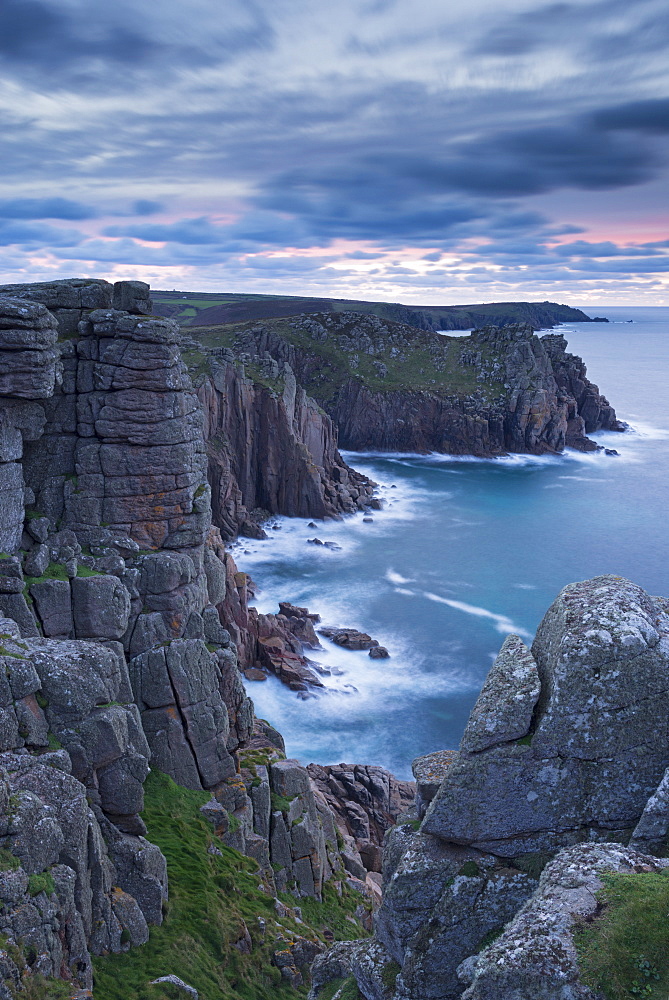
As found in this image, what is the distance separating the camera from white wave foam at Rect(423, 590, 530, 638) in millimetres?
81125

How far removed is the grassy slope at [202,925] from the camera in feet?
67.1

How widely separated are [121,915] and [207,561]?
66.8ft

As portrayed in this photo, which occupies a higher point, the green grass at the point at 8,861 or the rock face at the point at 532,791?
the rock face at the point at 532,791

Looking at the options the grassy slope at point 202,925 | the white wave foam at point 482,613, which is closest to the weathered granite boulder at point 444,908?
the grassy slope at point 202,925

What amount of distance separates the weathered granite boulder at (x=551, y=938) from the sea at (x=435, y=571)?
45.9 m

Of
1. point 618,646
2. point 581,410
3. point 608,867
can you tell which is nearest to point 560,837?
point 608,867

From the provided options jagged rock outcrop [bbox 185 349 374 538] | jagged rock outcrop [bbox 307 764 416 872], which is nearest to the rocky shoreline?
jagged rock outcrop [bbox 307 764 416 872]

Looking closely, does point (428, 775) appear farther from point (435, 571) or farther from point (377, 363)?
point (377, 363)

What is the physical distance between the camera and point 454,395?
17662cm

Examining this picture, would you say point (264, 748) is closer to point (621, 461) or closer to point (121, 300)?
point (121, 300)

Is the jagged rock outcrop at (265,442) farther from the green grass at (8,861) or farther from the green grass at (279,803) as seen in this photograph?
the green grass at (8,861)

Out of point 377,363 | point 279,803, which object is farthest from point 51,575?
point 377,363

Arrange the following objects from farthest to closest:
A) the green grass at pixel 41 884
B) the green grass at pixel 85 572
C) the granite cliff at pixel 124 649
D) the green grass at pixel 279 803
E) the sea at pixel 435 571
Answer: the sea at pixel 435 571, the green grass at pixel 279 803, the green grass at pixel 85 572, the granite cliff at pixel 124 649, the green grass at pixel 41 884

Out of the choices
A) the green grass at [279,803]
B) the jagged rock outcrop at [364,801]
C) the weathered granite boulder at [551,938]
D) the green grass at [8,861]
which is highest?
the weathered granite boulder at [551,938]
